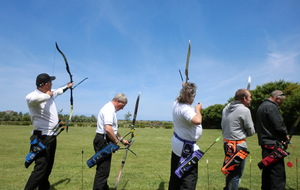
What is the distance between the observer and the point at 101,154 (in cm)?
342

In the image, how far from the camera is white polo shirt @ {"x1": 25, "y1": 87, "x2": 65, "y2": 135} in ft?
10.9

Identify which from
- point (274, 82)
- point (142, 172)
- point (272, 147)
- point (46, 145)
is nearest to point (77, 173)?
point (142, 172)

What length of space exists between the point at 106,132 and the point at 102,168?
60 centimetres

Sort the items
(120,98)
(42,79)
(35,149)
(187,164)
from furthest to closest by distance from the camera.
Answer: (120,98), (42,79), (35,149), (187,164)

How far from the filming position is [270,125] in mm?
3498

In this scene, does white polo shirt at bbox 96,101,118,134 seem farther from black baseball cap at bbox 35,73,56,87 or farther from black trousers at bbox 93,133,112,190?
black baseball cap at bbox 35,73,56,87

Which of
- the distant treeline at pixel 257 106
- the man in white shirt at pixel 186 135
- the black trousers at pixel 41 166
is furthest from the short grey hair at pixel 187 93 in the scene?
the distant treeline at pixel 257 106

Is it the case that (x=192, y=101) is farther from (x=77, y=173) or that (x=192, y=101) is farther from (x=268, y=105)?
(x=77, y=173)

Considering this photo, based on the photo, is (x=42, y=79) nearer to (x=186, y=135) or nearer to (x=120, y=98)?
(x=120, y=98)

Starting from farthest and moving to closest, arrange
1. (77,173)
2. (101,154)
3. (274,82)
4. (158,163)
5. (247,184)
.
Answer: (274,82)
(158,163)
(77,173)
(247,184)
(101,154)

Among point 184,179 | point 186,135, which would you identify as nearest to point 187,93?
point 186,135

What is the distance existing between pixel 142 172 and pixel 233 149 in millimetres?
3260

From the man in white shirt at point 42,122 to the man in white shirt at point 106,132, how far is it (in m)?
0.81

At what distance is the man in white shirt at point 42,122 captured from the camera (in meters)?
3.30
